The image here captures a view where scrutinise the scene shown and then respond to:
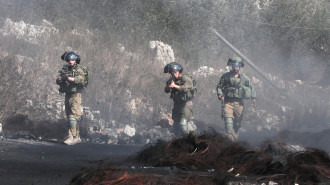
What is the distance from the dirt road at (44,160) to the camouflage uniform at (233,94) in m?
2.32

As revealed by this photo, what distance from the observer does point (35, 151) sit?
870 centimetres

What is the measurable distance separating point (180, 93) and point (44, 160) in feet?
11.6

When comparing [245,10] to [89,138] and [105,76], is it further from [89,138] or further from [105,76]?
[89,138]

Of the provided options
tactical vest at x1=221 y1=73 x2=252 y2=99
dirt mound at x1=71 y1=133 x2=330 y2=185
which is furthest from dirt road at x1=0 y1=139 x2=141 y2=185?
tactical vest at x1=221 y1=73 x2=252 y2=99

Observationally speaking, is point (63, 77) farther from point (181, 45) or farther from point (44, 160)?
point (181, 45)

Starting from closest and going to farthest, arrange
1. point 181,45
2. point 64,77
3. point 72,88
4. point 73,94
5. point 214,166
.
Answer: point 214,166 < point 64,77 < point 72,88 < point 73,94 < point 181,45

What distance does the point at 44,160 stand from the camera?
7.63m

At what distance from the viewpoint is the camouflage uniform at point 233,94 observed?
1147 centimetres

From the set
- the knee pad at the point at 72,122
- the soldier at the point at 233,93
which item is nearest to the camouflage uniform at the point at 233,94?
the soldier at the point at 233,93

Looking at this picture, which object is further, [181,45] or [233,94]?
[181,45]

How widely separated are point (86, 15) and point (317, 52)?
13.2m

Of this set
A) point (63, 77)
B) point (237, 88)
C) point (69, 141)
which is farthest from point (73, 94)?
point (237, 88)

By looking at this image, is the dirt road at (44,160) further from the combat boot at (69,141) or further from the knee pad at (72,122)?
the knee pad at (72,122)

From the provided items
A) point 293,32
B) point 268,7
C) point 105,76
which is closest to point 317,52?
point 293,32
